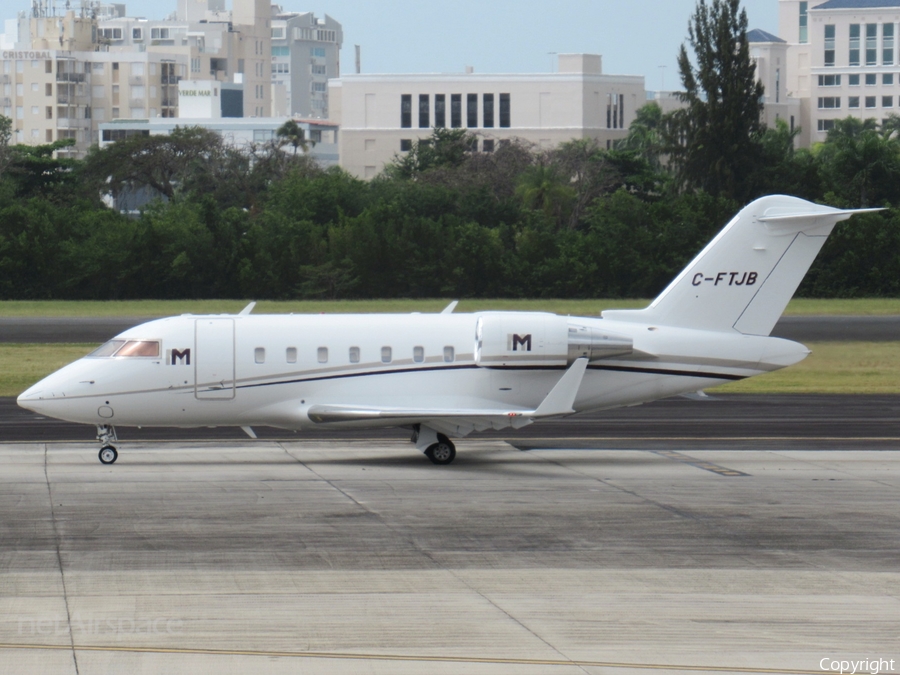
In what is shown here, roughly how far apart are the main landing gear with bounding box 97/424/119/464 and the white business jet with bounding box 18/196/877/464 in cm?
3

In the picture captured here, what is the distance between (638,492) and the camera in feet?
75.2

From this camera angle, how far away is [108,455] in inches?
1030

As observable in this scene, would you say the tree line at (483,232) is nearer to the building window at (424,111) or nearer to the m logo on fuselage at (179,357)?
the m logo on fuselage at (179,357)

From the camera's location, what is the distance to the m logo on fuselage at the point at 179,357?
25.8m

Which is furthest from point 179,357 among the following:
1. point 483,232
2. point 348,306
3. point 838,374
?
point 483,232

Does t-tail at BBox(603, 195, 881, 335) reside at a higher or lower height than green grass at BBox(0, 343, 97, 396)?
higher

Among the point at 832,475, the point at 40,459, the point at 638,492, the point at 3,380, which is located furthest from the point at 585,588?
the point at 3,380

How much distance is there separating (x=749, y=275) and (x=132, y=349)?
12328mm

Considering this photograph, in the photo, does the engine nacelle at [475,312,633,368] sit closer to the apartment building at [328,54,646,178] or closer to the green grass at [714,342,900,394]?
the green grass at [714,342,900,394]

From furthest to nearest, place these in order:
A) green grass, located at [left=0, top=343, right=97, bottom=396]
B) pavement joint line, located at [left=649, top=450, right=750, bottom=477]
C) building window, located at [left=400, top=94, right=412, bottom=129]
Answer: building window, located at [left=400, top=94, right=412, bottom=129]
green grass, located at [left=0, top=343, right=97, bottom=396]
pavement joint line, located at [left=649, top=450, right=750, bottom=477]

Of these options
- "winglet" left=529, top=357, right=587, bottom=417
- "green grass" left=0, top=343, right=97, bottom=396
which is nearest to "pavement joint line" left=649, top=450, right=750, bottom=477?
"winglet" left=529, top=357, right=587, bottom=417

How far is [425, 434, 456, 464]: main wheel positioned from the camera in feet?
86.2

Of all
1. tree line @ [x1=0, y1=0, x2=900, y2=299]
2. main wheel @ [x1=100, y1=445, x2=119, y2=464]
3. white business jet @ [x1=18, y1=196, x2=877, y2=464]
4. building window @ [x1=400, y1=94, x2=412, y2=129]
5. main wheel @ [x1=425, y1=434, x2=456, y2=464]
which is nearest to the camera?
white business jet @ [x1=18, y1=196, x2=877, y2=464]

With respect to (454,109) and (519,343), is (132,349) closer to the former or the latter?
(519,343)
